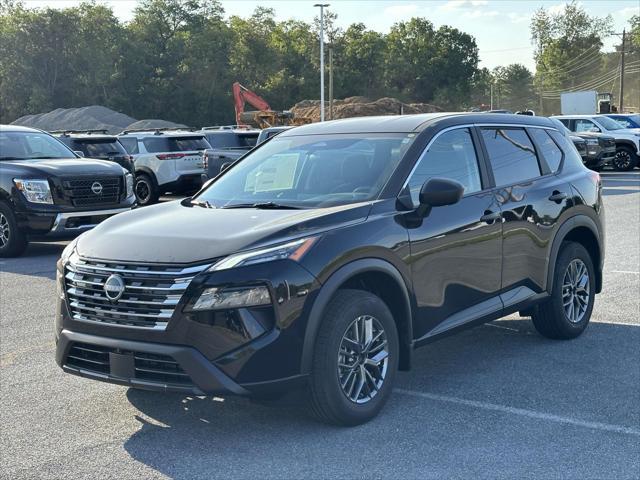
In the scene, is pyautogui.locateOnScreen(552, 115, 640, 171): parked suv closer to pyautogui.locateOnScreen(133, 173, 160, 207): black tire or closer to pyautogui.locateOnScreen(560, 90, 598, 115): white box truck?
pyautogui.locateOnScreen(133, 173, 160, 207): black tire

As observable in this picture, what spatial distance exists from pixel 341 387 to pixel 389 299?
72cm

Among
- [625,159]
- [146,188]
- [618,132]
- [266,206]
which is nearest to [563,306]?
[266,206]

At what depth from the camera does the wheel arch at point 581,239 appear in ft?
21.0

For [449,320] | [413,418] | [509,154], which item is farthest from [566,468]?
[509,154]

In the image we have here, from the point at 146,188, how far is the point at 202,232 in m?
16.4

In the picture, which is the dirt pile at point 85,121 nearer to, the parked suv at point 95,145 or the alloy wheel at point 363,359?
the parked suv at point 95,145

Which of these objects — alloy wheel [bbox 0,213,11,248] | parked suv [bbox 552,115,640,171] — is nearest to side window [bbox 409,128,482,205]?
alloy wheel [bbox 0,213,11,248]

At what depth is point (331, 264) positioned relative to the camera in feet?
14.8

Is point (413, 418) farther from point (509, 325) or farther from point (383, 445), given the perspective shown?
point (509, 325)

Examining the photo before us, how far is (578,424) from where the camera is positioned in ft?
15.7

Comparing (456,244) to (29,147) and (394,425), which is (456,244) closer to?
(394,425)

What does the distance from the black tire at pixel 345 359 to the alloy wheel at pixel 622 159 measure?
2418 cm

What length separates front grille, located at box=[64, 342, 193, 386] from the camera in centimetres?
431

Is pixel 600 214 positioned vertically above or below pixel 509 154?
below
